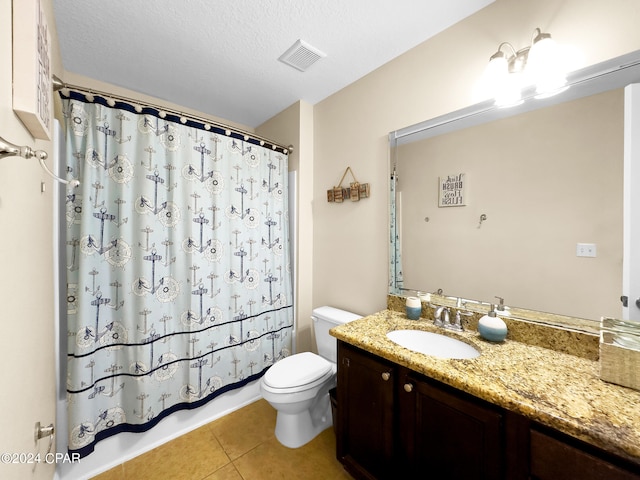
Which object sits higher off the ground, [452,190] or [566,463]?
[452,190]

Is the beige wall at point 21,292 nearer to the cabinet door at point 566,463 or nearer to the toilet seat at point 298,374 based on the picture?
the toilet seat at point 298,374

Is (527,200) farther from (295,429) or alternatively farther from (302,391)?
(295,429)

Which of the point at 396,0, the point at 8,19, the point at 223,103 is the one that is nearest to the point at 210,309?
the point at 8,19

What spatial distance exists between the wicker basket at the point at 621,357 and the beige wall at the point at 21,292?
5.59 ft

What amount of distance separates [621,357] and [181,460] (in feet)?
7.08

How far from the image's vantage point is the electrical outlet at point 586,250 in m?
1.01

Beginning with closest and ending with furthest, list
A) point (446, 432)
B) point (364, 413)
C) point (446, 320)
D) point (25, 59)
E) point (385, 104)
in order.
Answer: point (25, 59) < point (446, 432) < point (364, 413) < point (446, 320) < point (385, 104)

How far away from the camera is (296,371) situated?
1.63m

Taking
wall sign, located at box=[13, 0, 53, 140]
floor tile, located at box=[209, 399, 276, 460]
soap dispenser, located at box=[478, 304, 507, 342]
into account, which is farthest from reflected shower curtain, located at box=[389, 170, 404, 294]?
wall sign, located at box=[13, 0, 53, 140]

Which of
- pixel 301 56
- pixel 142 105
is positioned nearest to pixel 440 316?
pixel 301 56

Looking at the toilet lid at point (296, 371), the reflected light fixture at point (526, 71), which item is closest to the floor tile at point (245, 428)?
the toilet lid at point (296, 371)

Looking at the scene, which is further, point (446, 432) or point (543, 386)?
point (446, 432)

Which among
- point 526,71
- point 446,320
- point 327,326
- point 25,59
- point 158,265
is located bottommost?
point 327,326

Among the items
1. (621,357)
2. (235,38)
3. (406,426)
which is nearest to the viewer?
(621,357)
